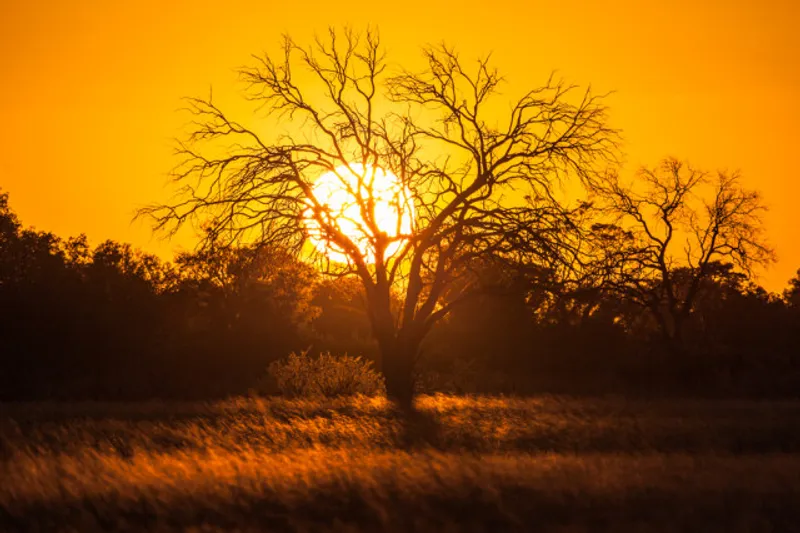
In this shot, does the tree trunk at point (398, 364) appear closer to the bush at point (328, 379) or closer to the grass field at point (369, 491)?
the bush at point (328, 379)

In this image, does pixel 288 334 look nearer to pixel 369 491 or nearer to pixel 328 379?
pixel 328 379

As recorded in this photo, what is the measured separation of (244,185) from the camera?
97.8 ft

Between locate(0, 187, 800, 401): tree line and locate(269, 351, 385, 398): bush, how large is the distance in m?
1.75

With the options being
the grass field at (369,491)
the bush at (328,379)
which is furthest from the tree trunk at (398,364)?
the grass field at (369,491)

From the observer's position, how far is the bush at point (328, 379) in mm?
30656

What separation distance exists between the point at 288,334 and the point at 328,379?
1107cm

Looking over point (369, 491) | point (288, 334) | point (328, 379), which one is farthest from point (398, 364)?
point (369, 491)

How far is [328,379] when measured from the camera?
30.9 metres

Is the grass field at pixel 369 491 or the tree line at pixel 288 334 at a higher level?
the tree line at pixel 288 334

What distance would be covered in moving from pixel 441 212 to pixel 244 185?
5779 mm

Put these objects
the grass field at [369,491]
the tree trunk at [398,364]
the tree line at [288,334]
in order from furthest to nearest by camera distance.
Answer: the tree line at [288,334] → the tree trunk at [398,364] → the grass field at [369,491]

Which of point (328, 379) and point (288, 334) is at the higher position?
point (288, 334)

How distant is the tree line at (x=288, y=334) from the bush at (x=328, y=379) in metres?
1.75

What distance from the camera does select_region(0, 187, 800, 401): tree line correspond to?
3291 cm
